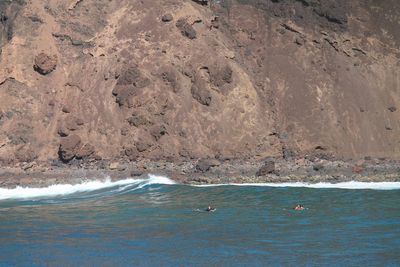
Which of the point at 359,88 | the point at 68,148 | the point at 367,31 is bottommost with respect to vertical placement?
the point at 68,148

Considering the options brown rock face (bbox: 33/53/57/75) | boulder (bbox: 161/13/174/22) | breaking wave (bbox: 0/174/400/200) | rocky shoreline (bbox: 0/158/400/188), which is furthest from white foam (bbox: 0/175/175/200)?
boulder (bbox: 161/13/174/22)

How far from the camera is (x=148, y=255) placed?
2353 cm

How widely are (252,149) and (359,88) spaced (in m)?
9.62

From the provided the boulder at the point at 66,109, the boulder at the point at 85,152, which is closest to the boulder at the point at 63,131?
the boulder at the point at 66,109

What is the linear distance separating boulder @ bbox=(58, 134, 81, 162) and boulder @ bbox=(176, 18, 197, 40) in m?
11.4

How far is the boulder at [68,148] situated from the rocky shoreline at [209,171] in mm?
571

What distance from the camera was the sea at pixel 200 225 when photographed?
23031 mm

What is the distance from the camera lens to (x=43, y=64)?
168ft

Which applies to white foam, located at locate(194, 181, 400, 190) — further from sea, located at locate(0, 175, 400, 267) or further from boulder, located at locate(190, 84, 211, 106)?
boulder, located at locate(190, 84, 211, 106)

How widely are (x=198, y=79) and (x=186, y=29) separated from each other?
175 inches

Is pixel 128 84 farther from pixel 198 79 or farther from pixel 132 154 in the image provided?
pixel 132 154

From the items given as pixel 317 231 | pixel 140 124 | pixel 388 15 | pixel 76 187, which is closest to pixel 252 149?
pixel 140 124

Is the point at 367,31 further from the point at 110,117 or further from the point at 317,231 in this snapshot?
the point at 317,231

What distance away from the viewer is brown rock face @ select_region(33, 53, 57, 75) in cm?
5138
